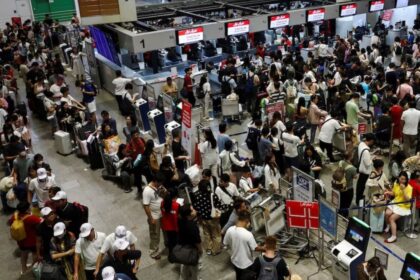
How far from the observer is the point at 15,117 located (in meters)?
10.9

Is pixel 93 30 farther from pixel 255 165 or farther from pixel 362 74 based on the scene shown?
pixel 255 165

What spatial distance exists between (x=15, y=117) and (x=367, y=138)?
7.64 metres

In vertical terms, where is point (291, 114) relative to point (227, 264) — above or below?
above

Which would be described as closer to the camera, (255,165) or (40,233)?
(40,233)

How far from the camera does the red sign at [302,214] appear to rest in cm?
689

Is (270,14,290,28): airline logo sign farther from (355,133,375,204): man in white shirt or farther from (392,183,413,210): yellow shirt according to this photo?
(392,183,413,210): yellow shirt

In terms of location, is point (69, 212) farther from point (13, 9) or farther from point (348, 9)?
point (13, 9)

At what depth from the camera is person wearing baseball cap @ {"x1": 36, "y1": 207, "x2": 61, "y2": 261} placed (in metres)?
6.45

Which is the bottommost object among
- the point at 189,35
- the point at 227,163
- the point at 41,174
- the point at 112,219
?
the point at 112,219

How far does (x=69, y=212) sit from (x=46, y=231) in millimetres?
440

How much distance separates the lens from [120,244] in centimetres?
585

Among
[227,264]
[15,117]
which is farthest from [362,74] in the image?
[15,117]

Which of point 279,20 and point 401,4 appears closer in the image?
point 279,20

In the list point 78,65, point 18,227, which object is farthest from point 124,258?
point 78,65
